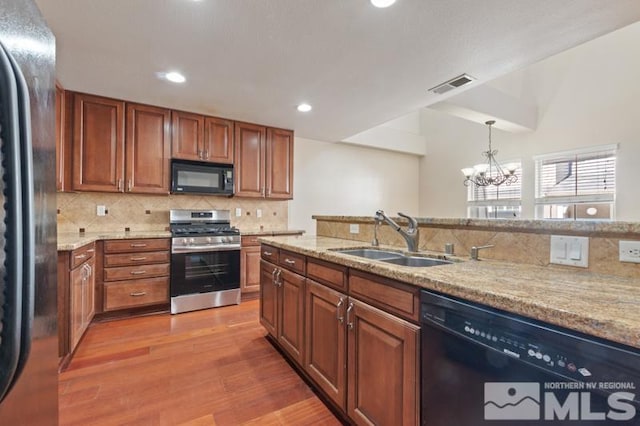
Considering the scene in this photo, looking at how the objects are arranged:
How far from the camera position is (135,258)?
2.96m

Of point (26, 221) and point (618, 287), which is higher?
point (26, 221)

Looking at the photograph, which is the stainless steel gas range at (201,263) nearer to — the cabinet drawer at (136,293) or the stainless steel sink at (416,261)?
the cabinet drawer at (136,293)

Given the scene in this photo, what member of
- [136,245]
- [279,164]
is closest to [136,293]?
[136,245]

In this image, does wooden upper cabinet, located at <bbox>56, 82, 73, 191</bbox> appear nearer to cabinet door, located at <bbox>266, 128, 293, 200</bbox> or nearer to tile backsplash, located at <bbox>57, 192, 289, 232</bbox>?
tile backsplash, located at <bbox>57, 192, 289, 232</bbox>

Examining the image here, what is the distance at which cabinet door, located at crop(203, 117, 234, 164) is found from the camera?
3.56 m

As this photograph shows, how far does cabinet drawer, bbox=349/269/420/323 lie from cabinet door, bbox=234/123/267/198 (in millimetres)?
2749

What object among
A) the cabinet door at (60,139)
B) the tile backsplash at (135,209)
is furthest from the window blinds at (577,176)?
the cabinet door at (60,139)

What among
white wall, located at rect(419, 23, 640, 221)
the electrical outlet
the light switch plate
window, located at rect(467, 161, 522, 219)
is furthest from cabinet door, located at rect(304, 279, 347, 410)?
window, located at rect(467, 161, 522, 219)

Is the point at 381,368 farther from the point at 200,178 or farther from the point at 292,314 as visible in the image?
the point at 200,178

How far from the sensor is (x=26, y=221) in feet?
1.85

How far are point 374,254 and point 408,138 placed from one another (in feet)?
15.5

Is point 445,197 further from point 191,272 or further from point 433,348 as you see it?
point 433,348

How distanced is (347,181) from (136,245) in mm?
3489

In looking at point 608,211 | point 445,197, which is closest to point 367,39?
point 608,211
